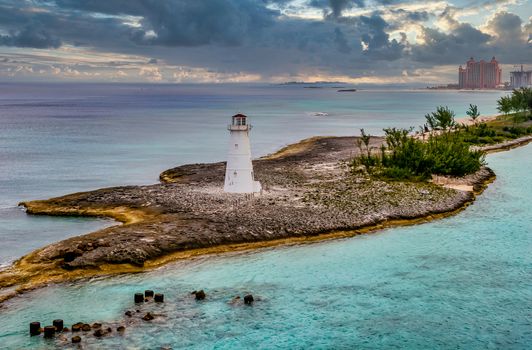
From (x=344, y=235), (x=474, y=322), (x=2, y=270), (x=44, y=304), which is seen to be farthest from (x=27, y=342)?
(x=344, y=235)

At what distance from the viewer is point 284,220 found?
39.8m

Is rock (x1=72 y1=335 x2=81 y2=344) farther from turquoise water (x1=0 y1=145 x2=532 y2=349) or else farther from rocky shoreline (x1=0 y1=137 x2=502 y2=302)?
rocky shoreline (x1=0 y1=137 x2=502 y2=302)

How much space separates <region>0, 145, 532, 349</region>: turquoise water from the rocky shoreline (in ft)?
5.69

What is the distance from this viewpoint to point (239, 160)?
153ft

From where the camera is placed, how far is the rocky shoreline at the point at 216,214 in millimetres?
32094

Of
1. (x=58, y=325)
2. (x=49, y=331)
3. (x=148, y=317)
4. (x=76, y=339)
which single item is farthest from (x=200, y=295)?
(x=49, y=331)

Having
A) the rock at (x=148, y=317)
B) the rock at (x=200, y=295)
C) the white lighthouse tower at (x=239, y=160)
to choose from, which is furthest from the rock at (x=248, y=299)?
the white lighthouse tower at (x=239, y=160)

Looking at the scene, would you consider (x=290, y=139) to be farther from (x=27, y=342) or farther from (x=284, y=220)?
(x=27, y=342)

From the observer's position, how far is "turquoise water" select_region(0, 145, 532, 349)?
24.3 m

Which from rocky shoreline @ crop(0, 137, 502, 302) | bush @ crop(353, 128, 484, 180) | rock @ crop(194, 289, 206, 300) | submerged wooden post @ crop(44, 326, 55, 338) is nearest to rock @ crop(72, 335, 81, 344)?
submerged wooden post @ crop(44, 326, 55, 338)

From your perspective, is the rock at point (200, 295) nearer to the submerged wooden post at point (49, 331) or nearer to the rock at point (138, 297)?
the rock at point (138, 297)

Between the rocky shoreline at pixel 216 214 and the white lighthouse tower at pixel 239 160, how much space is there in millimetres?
1139

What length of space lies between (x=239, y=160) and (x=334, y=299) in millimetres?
20374

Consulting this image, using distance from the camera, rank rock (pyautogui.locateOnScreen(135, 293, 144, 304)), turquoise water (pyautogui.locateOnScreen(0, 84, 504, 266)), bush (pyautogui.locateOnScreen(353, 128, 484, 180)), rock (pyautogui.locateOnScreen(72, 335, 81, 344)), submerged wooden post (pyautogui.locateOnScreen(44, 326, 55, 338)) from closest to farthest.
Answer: rock (pyautogui.locateOnScreen(72, 335, 81, 344))
submerged wooden post (pyautogui.locateOnScreen(44, 326, 55, 338))
rock (pyautogui.locateOnScreen(135, 293, 144, 304))
turquoise water (pyautogui.locateOnScreen(0, 84, 504, 266))
bush (pyautogui.locateOnScreen(353, 128, 484, 180))
